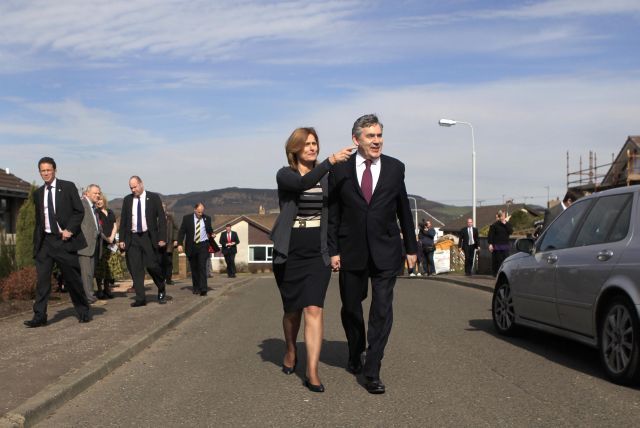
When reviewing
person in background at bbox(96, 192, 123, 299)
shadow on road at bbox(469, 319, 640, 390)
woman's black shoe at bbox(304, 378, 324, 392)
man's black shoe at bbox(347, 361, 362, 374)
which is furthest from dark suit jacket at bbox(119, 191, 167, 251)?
woman's black shoe at bbox(304, 378, 324, 392)

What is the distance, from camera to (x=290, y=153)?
21.2 feet

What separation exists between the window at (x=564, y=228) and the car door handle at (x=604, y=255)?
36.4 inches

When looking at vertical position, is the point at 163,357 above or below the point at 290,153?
below

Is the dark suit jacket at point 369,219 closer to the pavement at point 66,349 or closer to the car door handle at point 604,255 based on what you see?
the car door handle at point 604,255

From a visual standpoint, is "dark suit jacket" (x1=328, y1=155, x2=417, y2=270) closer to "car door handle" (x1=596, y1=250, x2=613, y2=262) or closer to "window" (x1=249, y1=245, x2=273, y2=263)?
"car door handle" (x1=596, y1=250, x2=613, y2=262)

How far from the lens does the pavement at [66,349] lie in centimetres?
566

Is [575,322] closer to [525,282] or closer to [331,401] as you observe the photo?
[525,282]

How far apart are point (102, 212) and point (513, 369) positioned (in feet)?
30.4

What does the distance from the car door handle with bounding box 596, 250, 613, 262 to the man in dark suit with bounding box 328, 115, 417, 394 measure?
169 cm

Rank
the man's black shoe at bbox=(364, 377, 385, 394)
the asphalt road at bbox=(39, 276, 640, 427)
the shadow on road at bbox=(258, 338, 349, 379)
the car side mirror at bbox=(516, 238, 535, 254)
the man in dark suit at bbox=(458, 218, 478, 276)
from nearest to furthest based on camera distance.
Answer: the asphalt road at bbox=(39, 276, 640, 427) < the man's black shoe at bbox=(364, 377, 385, 394) < the shadow on road at bbox=(258, 338, 349, 379) < the car side mirror at bbox=(516, 238, 535, 254) < the man in dark suit at bbox=(458, 218, 478, 276)

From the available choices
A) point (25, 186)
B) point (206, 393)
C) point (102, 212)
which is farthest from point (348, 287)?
point (25, 186)

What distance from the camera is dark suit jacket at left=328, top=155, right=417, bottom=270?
6.22 meters

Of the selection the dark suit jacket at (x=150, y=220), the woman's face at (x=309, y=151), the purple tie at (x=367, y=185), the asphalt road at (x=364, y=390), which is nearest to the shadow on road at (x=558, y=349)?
the asphalt road at (x=364, y=390)

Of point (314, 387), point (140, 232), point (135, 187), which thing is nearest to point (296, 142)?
point (314, 387)
